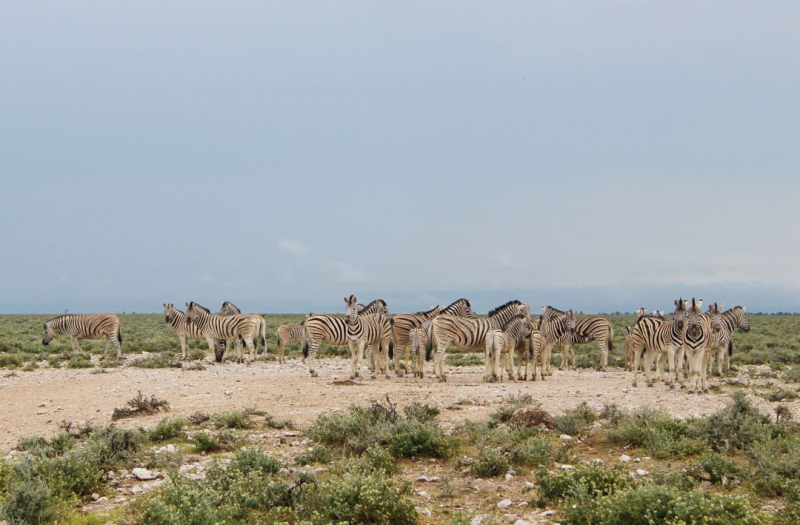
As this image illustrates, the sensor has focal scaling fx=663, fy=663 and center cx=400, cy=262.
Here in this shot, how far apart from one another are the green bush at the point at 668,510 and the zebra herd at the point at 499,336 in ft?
36.3

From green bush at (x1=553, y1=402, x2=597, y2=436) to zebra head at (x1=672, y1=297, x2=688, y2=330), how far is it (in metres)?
6.99

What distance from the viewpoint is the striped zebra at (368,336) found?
2064cm

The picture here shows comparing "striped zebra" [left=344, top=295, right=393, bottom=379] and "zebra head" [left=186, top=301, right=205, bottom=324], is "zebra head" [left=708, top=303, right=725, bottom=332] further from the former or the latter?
"zebra head" [left=186, top=301, right=205, bottom=324]

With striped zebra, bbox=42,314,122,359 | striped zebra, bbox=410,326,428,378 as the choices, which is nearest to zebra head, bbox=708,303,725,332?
striped zebra, bbox=410,326,428,378

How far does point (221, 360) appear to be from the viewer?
27.5m

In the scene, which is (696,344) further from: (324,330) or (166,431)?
(166,431)

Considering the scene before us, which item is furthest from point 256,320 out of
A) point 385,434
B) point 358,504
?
point 358,504

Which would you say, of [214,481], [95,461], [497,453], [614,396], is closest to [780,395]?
[614,396]

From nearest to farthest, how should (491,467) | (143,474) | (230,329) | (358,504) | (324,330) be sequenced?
(358,504)
(143,474)
(491,467)
(324,330)
(230,329)

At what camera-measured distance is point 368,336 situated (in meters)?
21.3

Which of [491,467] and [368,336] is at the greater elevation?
[368,336]

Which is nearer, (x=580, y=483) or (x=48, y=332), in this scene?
(x=580, y=483)

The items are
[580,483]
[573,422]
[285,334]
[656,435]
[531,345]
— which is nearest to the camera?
[580,483]

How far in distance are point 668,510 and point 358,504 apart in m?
3.33
